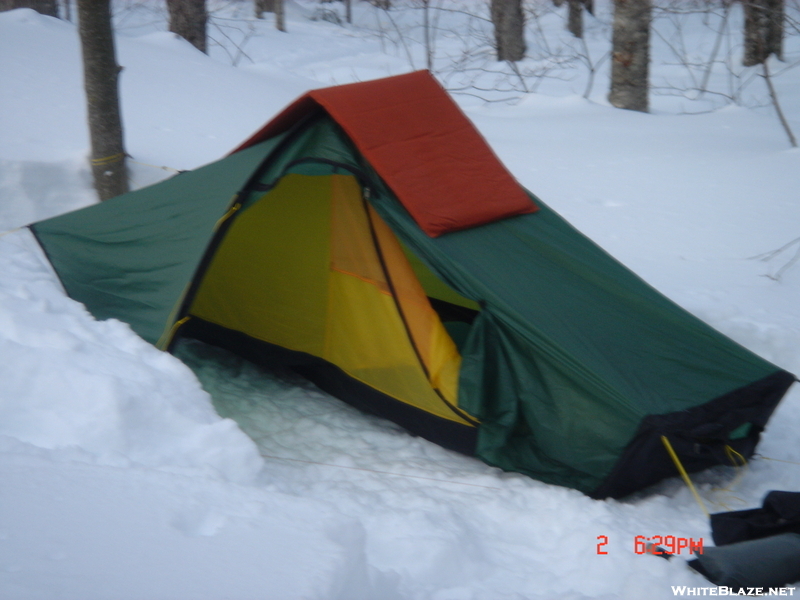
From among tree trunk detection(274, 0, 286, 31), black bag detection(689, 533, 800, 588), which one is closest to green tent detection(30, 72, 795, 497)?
black bag detection(689, 533, 800, 588)

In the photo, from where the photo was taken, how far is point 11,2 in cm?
817

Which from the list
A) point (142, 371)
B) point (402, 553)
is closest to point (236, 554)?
point (402, 553)

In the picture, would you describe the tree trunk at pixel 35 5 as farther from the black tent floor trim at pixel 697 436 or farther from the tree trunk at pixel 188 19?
the black tent floor trim at pixel 697 436

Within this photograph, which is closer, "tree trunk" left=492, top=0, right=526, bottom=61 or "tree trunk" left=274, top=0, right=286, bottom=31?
"tree trunk" left=492, top=0, right=526, bottom=61

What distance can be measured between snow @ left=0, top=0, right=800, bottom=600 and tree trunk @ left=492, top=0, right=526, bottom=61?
22.4 feet

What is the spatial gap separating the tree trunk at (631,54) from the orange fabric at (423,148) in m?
5.64

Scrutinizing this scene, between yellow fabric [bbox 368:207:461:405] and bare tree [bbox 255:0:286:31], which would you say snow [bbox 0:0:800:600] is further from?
bare tree [bbox 255:0:286:31]

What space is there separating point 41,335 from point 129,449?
77cm

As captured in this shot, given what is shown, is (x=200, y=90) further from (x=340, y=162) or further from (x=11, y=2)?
(x=340, y=162)

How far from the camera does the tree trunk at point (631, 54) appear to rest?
26.8 ft

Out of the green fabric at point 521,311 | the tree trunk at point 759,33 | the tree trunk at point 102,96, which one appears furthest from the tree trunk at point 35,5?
the tree trunk at point 759,33

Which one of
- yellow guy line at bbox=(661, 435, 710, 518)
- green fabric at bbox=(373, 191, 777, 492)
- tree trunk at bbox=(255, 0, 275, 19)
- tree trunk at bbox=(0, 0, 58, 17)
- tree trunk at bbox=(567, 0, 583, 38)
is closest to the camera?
yellow guy line at bbox=(661, 435, 710, 518)

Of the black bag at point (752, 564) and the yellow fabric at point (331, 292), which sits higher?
the yellow fabric at point (331, 292)
